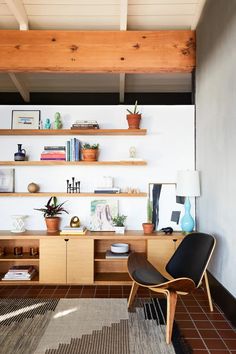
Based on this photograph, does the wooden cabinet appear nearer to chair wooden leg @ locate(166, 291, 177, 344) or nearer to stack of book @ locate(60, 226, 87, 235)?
stack of book @ locate(60, 226, 87, 235)

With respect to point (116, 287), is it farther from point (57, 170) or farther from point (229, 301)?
point (57, 170)

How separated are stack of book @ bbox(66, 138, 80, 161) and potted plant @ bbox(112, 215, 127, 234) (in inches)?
35.4

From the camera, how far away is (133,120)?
393 centimetres

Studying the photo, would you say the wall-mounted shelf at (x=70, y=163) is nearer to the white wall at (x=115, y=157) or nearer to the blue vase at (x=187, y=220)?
the white wall at (x=115, y=157)

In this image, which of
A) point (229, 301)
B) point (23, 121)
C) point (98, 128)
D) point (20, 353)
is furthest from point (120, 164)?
point (20, 353)

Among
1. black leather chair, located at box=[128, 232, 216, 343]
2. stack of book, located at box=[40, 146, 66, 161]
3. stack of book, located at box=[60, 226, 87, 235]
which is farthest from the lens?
stack of book, located at box=[40, 146, 66, 161]

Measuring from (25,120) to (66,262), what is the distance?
1.90m

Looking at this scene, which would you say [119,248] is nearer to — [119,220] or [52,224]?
[119,220]

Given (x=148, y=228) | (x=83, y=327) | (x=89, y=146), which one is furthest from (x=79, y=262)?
(x=89, y=146)

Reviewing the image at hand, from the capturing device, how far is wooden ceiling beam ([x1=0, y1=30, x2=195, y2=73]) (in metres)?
4.01

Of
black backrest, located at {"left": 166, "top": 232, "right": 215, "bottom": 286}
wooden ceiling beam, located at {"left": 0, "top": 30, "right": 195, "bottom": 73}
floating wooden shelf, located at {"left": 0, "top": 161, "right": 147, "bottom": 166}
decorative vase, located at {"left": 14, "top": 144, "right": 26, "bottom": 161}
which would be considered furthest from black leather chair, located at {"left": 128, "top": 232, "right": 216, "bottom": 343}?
wooden ceiling beam, located at {"left": 0, "top": 30, "right": 195, "bottom": 73}

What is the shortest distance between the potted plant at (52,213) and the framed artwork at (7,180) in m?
0.50

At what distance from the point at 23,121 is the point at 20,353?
2.79 metres

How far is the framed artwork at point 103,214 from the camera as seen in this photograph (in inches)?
159
